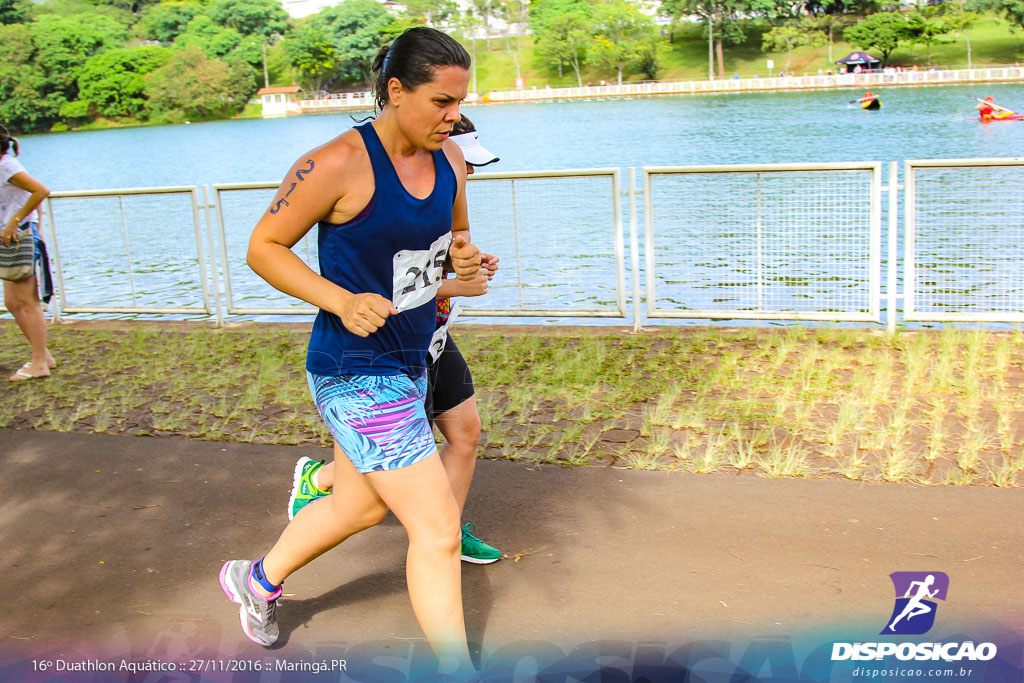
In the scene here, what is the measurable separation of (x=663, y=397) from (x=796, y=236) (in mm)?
2506

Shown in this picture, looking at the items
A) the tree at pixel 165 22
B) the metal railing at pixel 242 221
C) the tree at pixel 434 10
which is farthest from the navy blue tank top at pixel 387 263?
the tree at pixel 165 22

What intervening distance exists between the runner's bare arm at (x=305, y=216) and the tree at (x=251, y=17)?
459 ft

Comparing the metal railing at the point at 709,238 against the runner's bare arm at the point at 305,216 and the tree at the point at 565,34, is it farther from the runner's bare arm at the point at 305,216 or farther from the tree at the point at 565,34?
the tree at the point at 565,34

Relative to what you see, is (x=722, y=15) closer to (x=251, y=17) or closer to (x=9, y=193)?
(x=251, y=17)

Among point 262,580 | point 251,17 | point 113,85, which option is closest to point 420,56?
point 262,580

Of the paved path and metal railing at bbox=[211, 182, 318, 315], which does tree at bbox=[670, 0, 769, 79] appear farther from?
the paved path

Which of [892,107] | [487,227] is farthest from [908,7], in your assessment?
[487,227]

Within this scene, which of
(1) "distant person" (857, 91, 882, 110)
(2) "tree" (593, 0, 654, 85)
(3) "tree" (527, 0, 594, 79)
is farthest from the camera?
(3) "tree" (527, 0, 594, 79)

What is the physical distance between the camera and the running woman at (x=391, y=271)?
257 cm

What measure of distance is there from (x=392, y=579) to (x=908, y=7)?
121282mm

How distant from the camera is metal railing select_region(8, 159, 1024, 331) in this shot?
746 cm

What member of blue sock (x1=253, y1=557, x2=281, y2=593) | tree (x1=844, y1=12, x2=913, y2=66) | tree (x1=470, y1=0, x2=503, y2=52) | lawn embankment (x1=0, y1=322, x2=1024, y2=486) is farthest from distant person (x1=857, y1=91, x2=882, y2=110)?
tree (x1=470, y1=0, x2=503, y2=52)

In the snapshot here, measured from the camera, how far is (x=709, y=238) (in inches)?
354

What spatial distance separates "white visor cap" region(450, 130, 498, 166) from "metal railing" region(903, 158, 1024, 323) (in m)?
4.93
